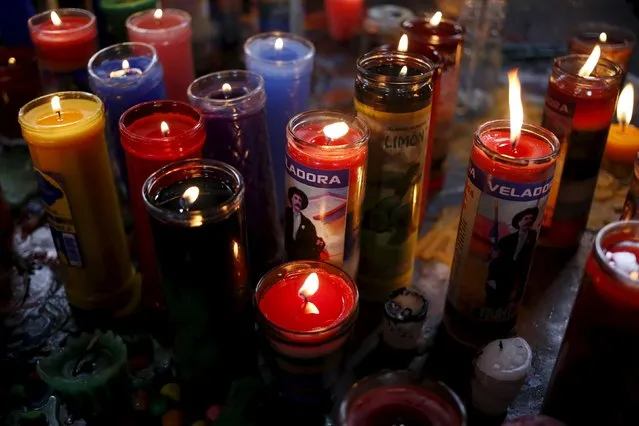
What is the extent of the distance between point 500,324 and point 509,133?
26 cm

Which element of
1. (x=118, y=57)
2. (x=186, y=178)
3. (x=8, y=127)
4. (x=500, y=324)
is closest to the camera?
(x=186, y=178)

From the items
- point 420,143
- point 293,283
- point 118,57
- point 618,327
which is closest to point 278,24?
point 118,57

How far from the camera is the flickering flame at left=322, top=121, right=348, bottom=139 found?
830 mm

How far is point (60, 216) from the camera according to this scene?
2.92ft

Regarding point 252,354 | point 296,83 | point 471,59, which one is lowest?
point 252,354

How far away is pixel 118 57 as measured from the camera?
3.36ft

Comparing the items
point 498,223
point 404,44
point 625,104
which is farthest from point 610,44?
point 498,223

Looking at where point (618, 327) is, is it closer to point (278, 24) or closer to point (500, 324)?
point (500, 324)

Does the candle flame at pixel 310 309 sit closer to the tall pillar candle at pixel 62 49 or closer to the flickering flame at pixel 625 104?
the tall pillar candle at pixel 62 49

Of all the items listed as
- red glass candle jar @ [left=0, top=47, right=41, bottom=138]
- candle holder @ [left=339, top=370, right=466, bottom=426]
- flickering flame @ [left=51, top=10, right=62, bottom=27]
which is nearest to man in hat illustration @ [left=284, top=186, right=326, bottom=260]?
candle holder @ [left=339, top=370, right=466, bottom=426]

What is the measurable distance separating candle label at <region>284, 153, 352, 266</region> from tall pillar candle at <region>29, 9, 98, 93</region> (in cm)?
49

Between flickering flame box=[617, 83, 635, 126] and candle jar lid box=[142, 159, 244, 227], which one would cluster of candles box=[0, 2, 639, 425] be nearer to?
candle jar lid box=[142, 159, 244, 227]

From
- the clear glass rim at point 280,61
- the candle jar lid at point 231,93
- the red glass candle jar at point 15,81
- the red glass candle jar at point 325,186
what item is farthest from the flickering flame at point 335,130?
the red glass candle jar at point 15,81

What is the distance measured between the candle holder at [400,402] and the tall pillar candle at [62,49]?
0.74 meters
